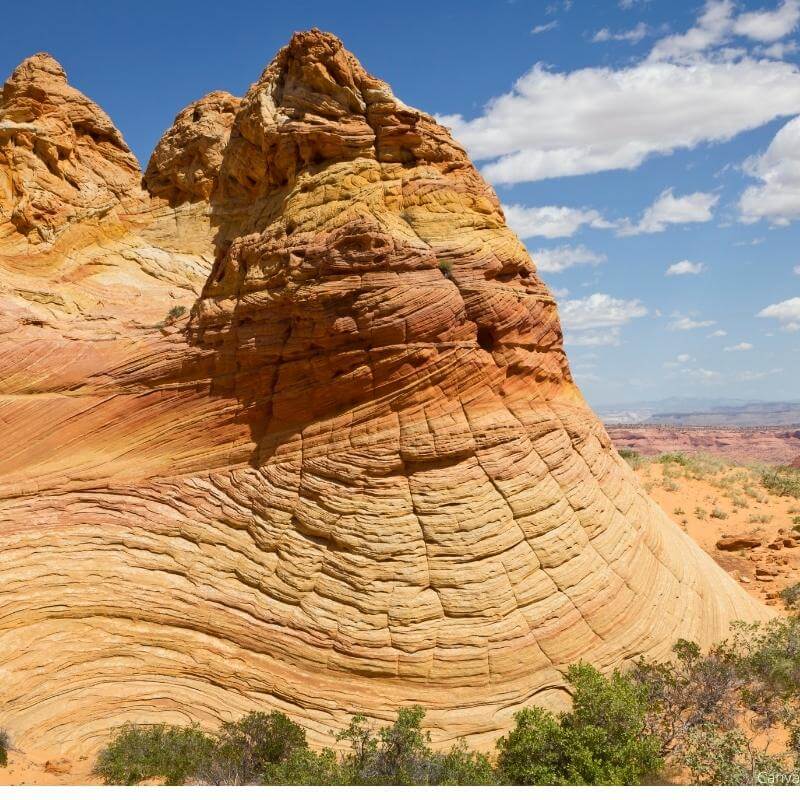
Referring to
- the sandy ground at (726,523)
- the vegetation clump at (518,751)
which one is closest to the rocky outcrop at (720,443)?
the sandy ground at (726,523)

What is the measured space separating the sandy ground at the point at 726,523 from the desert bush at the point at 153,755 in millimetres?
371

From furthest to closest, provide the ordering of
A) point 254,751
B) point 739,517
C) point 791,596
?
point 739,517
point 791,596
point 254,751

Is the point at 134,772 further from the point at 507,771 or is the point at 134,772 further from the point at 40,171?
the point at 40,171

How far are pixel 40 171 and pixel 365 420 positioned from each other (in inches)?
622

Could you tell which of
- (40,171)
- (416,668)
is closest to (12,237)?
(40,171)

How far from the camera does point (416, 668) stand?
9.67m

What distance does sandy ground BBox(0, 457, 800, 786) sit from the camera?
355 inches

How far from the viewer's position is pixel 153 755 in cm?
889

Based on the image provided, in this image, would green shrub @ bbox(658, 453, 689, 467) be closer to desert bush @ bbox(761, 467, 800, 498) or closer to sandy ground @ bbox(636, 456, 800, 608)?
sandy ground @ bbox(636, 456, 800, 608)

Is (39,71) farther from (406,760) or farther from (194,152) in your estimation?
(406,760)

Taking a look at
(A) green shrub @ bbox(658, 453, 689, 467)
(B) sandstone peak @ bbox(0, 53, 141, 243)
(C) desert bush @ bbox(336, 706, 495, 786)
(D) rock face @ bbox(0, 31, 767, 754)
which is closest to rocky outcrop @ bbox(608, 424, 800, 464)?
(A) green shrub @ bbox(658, 453, 689, 467)

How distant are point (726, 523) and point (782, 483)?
628cm

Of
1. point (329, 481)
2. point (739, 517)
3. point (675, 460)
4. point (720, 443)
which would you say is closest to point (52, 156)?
point (329, 481)

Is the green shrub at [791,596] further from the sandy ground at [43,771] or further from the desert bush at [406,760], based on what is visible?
the sandy ground at [43,771]
